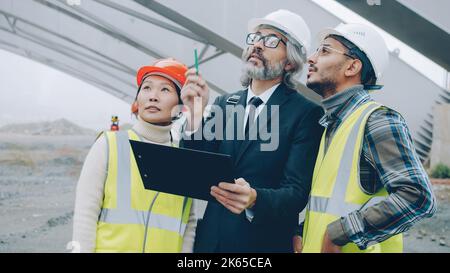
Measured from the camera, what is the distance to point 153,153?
62.2 inches

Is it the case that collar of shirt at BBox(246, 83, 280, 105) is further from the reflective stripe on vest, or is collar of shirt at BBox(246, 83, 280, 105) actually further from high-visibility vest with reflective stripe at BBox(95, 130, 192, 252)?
high-visibility vest with reflective stripe at BBox(95, 130, 192, 252)

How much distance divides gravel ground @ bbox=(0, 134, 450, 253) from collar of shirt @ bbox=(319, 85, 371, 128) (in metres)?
1.22

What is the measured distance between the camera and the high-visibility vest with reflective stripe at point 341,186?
1648 millimetres

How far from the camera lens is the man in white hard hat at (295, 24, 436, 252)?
5.06ft

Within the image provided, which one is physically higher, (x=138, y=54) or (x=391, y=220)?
(x=138, y=54)

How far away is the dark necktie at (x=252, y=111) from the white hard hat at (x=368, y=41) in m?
0.39

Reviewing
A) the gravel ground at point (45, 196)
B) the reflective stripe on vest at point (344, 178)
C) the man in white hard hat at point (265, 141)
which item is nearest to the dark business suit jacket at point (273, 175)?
the man in white hard hat at point (265, 141)

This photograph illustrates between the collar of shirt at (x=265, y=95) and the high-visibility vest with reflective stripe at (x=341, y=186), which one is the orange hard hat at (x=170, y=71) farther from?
the high-visibility vest with reflective stripe at (x=341, y=186)

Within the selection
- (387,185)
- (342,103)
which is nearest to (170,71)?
(342,103)

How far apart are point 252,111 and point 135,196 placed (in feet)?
1.81

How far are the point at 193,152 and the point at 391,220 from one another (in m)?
0.68

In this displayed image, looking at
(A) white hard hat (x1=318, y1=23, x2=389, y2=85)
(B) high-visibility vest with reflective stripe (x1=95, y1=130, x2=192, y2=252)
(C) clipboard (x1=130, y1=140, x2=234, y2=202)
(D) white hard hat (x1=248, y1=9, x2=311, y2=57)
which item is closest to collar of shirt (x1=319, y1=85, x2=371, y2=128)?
(A) white hard hat (x1=318, y1=23, x2=389, y2=85)
